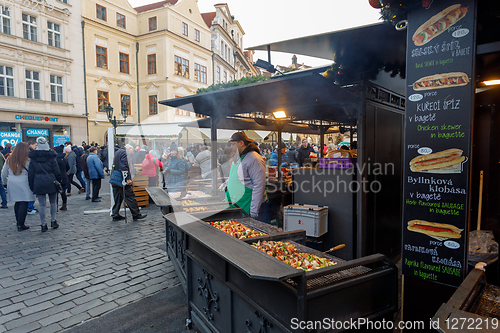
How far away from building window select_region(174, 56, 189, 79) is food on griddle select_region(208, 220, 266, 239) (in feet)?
92.6

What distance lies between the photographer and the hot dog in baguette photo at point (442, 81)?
220 centimetres

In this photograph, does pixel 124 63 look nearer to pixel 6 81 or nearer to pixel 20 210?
pixel 6 81

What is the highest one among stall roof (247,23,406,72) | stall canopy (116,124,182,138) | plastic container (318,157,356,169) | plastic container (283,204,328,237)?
stall roof (247,23,406,72)

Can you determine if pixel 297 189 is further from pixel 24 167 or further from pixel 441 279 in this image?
pixel 24 167

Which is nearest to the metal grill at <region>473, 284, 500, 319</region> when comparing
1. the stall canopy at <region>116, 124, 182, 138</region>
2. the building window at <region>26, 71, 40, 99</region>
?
the stall canopy at <region>116, 124, 182, 138</region>

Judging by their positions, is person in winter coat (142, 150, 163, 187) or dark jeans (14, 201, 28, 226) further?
person in winter coat (142, 150, 163, 187)

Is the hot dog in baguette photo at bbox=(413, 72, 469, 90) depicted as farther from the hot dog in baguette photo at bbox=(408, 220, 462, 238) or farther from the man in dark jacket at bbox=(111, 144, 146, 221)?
the man in dark jacket at bbox=(111, 144, 146, 221)

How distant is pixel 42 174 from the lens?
6.39m

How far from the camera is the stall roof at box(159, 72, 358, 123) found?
3996mm

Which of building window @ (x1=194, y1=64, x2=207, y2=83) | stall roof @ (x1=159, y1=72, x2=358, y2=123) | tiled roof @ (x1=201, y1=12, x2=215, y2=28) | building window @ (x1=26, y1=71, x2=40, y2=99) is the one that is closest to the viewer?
stall roof @ (x1=159, y1=72, x2=358, y2=123)

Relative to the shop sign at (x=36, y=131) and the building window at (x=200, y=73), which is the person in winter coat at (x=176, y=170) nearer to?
the shop sign at (x=36, y=131)

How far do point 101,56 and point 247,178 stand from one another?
2690 centimetres

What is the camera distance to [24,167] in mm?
6629

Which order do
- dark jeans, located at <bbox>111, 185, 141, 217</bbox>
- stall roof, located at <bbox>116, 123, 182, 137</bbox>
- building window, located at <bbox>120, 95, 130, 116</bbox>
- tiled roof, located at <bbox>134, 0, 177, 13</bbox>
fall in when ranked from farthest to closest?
tiled roof, located at <bbox>134, 0, 177, 13</bbox> → building window, located at <bbox>120, 95, 130, 116</bbox> → dark jeans, located at <bbox>111, 185, 141, 217</bbox> → stall roof, located at <bbox>116, 123, 182, 137</bbox>
